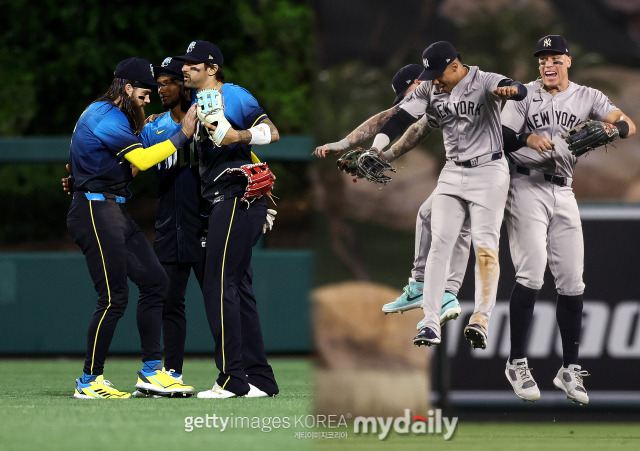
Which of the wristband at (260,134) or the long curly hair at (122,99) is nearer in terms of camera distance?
the wristband at (260,134)

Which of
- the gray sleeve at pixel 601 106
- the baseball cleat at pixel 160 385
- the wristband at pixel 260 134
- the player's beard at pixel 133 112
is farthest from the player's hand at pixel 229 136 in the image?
the gray sleeve at pixel 601 106

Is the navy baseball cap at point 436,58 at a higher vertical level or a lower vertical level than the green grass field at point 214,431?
higher

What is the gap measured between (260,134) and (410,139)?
148cm

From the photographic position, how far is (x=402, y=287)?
4641mm

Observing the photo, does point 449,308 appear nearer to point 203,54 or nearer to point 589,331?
point 589,331

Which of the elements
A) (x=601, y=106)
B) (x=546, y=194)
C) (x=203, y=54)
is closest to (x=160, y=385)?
(x=203, y=54)

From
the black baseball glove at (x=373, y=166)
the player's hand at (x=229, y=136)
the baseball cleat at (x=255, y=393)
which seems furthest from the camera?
the baseball cleat at (x=255, y=393)

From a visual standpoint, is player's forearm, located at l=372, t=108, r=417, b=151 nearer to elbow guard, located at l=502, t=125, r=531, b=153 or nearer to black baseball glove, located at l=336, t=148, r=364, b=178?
black baseball glove, located at l=336, t=148, r=364, b=178

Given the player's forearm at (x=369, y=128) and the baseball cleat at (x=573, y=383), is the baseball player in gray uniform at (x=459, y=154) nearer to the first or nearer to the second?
the player's forearm at (x=369, y=128)

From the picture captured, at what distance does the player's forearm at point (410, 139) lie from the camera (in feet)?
15.4

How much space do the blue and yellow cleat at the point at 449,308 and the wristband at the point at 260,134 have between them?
1656 millimetres

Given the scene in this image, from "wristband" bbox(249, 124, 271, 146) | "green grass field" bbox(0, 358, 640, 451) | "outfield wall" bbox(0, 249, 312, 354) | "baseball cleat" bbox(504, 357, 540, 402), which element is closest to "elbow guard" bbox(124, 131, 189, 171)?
"wristband" bbox(249, 124, 271, 146)

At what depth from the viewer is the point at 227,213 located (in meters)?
6.01

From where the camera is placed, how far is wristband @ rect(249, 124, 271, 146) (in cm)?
599
